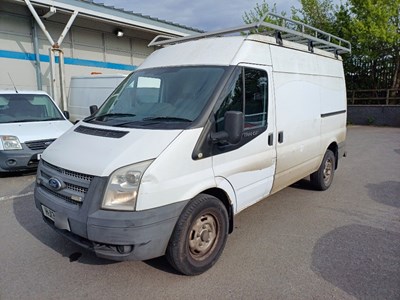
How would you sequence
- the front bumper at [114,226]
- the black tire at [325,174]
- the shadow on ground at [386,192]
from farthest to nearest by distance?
the black tire at [325,174] < the shadow on ground at [386,192] < the front bumper at [114,226]

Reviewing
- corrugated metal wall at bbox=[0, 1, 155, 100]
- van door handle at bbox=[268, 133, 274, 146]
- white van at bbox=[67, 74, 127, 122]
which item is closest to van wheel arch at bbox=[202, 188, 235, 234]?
van door handle at bbox=[268, 133, 274, 146]

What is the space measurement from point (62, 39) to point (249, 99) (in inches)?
391

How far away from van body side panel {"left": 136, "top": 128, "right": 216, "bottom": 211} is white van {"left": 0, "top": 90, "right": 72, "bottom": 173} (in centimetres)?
455

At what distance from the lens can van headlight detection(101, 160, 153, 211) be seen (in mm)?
2516

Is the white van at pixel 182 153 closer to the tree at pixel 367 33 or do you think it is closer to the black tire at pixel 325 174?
the black tire at pixel 325 174

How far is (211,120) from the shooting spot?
9.69 feet

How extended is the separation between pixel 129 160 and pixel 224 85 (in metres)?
1.24

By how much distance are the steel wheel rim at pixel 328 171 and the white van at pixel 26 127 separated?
5.38 m

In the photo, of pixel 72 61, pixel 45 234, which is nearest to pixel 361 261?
pixel 45 234

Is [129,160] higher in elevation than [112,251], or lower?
higher

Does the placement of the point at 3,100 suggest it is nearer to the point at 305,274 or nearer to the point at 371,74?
the point at 305,274

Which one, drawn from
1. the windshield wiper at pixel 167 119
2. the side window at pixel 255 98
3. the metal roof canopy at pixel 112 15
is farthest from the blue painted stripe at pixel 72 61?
the side window at pixel 255 98

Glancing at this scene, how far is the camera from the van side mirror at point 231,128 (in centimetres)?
284

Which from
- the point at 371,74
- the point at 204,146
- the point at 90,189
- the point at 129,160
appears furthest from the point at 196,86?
the point at 371,74
